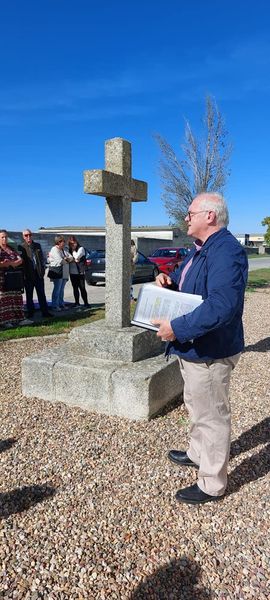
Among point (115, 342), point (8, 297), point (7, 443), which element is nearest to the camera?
point (7, 443)

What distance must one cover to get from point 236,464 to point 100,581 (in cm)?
141

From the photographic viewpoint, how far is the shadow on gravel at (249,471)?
284 centimetres

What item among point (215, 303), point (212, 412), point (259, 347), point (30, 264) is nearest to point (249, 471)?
point (212, 412)

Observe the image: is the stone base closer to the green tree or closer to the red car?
the red car

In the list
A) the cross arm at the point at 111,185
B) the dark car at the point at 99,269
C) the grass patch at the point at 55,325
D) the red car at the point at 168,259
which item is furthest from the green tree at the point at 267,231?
the cross arm at the point at 111,185

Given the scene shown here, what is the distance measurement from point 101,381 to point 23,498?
1322 mm

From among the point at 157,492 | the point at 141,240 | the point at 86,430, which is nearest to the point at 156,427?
the point at 86,430

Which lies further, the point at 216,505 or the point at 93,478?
the point at 93,478

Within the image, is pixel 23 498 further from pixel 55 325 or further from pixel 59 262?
pixel 59 262

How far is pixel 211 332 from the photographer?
239cm

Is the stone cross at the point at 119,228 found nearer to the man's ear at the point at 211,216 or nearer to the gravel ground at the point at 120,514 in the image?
the gravel ground at the point at 120,514

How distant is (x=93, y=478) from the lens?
9.33 ft

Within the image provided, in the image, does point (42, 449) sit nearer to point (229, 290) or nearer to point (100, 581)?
point (100, 581)

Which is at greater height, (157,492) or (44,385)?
(44,385)
